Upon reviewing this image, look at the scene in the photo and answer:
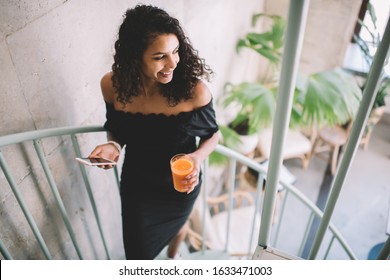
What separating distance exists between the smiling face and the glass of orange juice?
1.10 ft

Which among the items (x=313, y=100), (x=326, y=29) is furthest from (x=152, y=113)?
(x=326, y=29)

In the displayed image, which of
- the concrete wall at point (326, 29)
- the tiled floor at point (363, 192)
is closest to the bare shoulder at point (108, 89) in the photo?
the tiled floor at point (363, 192)

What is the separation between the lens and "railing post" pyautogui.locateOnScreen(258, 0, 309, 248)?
1.54 ft

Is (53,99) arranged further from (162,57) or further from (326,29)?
(326,29)

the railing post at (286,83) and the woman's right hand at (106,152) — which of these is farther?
the woman's right hand at (106,152)

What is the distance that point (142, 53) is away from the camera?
1.33 meters

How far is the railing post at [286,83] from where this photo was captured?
47 centimetres

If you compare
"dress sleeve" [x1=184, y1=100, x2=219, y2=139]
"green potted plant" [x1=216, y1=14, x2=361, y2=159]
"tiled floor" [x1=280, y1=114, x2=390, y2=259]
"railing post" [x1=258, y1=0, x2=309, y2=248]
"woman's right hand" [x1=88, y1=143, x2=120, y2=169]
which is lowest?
"tiled floor" [x1=280, y1=114, x2=390, y2=259]

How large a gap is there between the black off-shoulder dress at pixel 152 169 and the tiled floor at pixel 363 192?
2.33 meters

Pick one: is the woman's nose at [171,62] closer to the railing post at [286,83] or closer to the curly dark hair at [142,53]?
the curly dark hair at [142,53]

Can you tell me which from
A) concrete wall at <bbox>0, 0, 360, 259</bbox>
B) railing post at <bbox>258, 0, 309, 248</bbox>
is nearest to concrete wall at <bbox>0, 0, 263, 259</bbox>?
concrete wall at <bbox>0, 0, 360, 259</bbox>

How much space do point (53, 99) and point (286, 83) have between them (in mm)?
1190

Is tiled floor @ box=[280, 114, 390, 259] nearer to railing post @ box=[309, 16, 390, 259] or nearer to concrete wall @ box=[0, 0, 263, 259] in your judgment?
concrete wall @ box=[0, 0, 263, 259]
